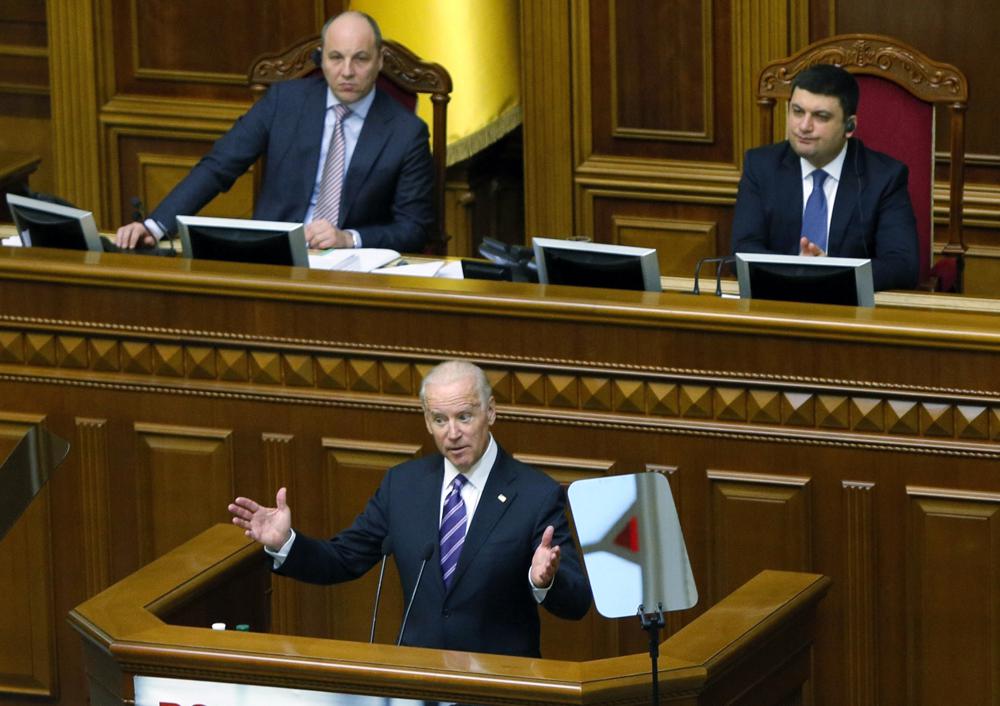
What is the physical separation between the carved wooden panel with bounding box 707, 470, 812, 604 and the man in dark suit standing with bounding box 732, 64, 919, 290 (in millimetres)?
876

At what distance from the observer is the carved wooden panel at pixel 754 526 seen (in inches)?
154

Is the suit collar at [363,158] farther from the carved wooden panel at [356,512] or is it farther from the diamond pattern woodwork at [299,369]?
the carved wooden panel at [356,512]

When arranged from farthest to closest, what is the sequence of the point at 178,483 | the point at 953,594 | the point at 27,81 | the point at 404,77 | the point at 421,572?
the point at 27,81 → the point at 404,77 → the point at 178,483 → the point at 953,594 → the point at 421,572

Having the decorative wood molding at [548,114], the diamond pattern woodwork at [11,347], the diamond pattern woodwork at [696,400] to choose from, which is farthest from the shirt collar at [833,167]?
the diamond pattern woodwork at [11,347]

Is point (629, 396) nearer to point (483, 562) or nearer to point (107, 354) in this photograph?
point (483, 562)

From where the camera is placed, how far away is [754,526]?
3.94 meters

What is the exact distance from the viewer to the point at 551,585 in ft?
11.1

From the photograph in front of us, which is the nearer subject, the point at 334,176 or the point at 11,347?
the point at 11,347

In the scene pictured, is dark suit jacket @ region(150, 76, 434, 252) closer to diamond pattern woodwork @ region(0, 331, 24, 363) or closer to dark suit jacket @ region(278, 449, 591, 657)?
diamond pattern woodwork @ region(0, 331, 24, 363)

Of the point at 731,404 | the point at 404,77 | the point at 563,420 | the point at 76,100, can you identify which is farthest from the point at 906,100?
the point at 76,100

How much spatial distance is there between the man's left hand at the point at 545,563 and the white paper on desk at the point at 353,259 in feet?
4.21

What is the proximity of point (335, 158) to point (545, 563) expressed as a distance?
210 centimetres

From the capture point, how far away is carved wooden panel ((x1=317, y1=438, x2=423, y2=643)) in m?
4.16

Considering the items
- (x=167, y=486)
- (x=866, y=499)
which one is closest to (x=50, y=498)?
(x=167, y=486)
